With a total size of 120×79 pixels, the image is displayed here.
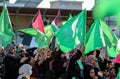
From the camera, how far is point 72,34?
1077cm

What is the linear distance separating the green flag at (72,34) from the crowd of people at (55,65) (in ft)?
0.54

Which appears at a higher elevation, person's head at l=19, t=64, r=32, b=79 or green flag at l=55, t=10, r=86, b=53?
green flag at l=55, t=10, r=86, b=53

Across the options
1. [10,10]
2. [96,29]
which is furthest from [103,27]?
[10,10]

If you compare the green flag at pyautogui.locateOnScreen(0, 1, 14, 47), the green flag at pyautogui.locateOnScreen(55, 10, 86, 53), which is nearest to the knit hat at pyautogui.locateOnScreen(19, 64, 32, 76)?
the green flag at pyautogui.locateOnScreen(55, 10, 86, 53)

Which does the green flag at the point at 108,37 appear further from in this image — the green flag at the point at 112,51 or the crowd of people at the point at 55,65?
the crowd of people at the point at 55,65

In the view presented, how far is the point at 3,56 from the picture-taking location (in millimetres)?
12250

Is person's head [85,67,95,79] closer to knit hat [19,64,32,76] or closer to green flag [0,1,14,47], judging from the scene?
knit hat [19,64,32,76]

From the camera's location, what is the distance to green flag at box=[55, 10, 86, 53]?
10.5m

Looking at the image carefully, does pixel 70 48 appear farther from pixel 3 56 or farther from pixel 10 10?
pixel 10 10

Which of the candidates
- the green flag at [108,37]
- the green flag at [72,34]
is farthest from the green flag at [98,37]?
the green flag at [72,34]

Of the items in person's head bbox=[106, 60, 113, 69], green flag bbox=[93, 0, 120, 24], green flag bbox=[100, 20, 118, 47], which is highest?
green flag bbox=[93, 0, 120, 24]

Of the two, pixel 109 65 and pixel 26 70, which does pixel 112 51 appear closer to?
pixel 109 65

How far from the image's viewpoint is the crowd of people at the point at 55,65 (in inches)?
396

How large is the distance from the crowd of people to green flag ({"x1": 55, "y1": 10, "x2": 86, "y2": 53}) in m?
0.16
